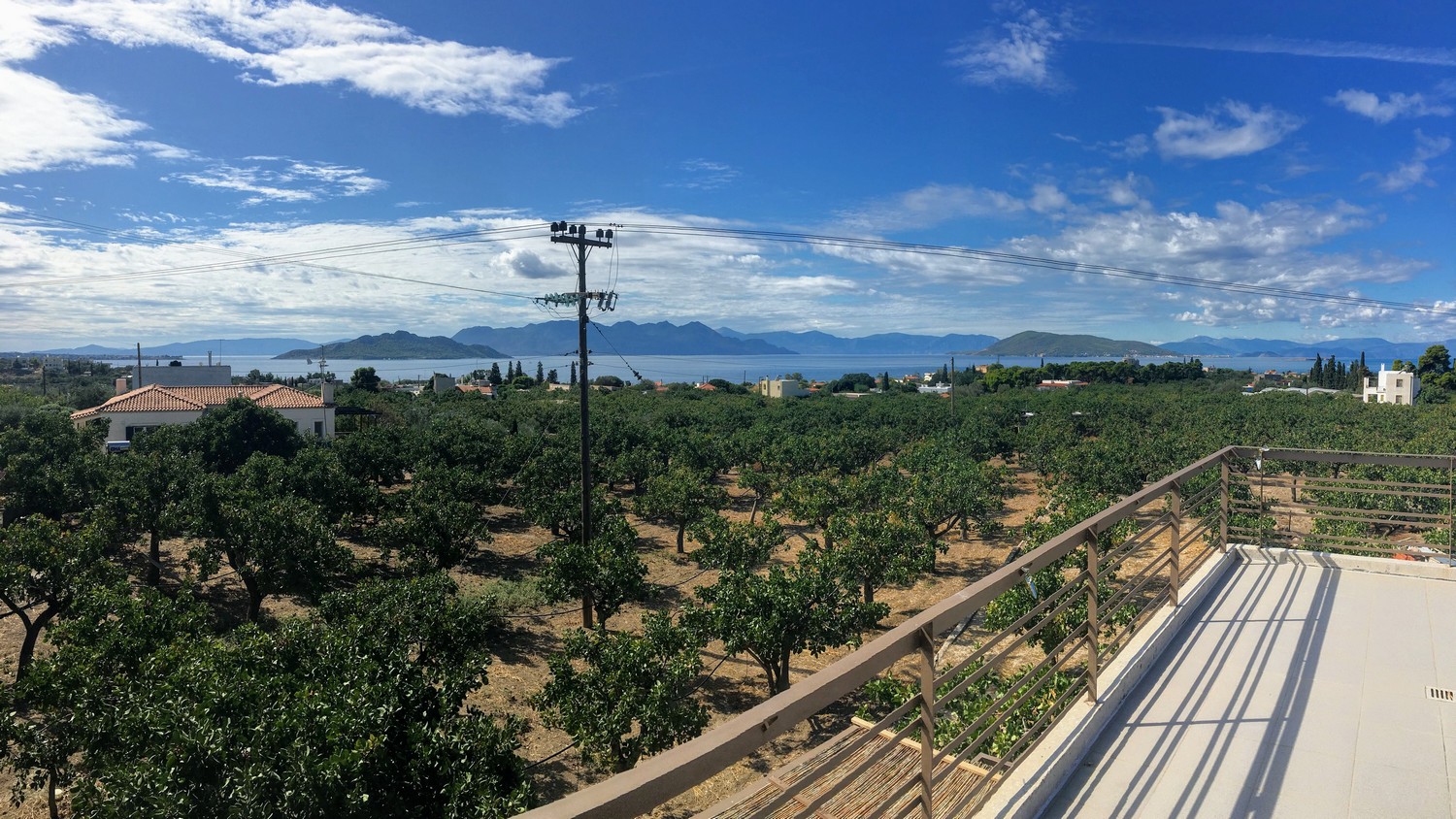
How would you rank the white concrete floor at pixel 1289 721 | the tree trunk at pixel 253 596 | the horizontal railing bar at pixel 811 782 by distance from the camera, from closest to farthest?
1. the horizontal railing bar at pixel 811 782
2. the white concrete floor at pixel 1289 721
3. the tree trunk at pixel 253 596

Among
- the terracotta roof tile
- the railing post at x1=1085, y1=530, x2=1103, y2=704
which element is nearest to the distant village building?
the terracotta roof tile

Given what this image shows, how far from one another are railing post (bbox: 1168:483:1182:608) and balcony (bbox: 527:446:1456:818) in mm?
14

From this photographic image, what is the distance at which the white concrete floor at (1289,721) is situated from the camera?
2.68 meters

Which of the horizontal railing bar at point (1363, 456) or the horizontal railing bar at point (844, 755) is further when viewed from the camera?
the horizontal railing bar at point (1363, 456)

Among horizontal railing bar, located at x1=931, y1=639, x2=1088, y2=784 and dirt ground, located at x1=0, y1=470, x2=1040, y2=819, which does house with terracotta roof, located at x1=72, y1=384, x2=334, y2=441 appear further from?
horizontal railing bar, located at x1=931, y1=639, x2=1088, y2=784

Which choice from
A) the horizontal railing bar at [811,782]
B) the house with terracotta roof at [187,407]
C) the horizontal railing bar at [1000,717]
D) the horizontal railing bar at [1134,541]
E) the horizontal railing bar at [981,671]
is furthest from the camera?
the house with terracotta roof at [187,407]

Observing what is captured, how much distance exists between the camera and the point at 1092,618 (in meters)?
3.10

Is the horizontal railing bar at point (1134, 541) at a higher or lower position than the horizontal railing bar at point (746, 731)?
lower

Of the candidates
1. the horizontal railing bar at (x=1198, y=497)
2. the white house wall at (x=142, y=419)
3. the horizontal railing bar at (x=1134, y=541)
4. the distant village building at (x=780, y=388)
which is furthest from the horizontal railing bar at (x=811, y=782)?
the distant village building at (x=780, y=388)

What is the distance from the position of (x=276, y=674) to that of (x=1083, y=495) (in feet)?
48.0

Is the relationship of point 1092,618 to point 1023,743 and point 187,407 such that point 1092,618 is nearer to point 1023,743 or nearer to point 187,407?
point 1023,743

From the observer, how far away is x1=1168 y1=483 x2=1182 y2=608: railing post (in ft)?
13.6

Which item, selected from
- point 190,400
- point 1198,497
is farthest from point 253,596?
point 190,400

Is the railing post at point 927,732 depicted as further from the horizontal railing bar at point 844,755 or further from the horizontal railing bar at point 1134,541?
the horizontal railing bar at point 1134,541
